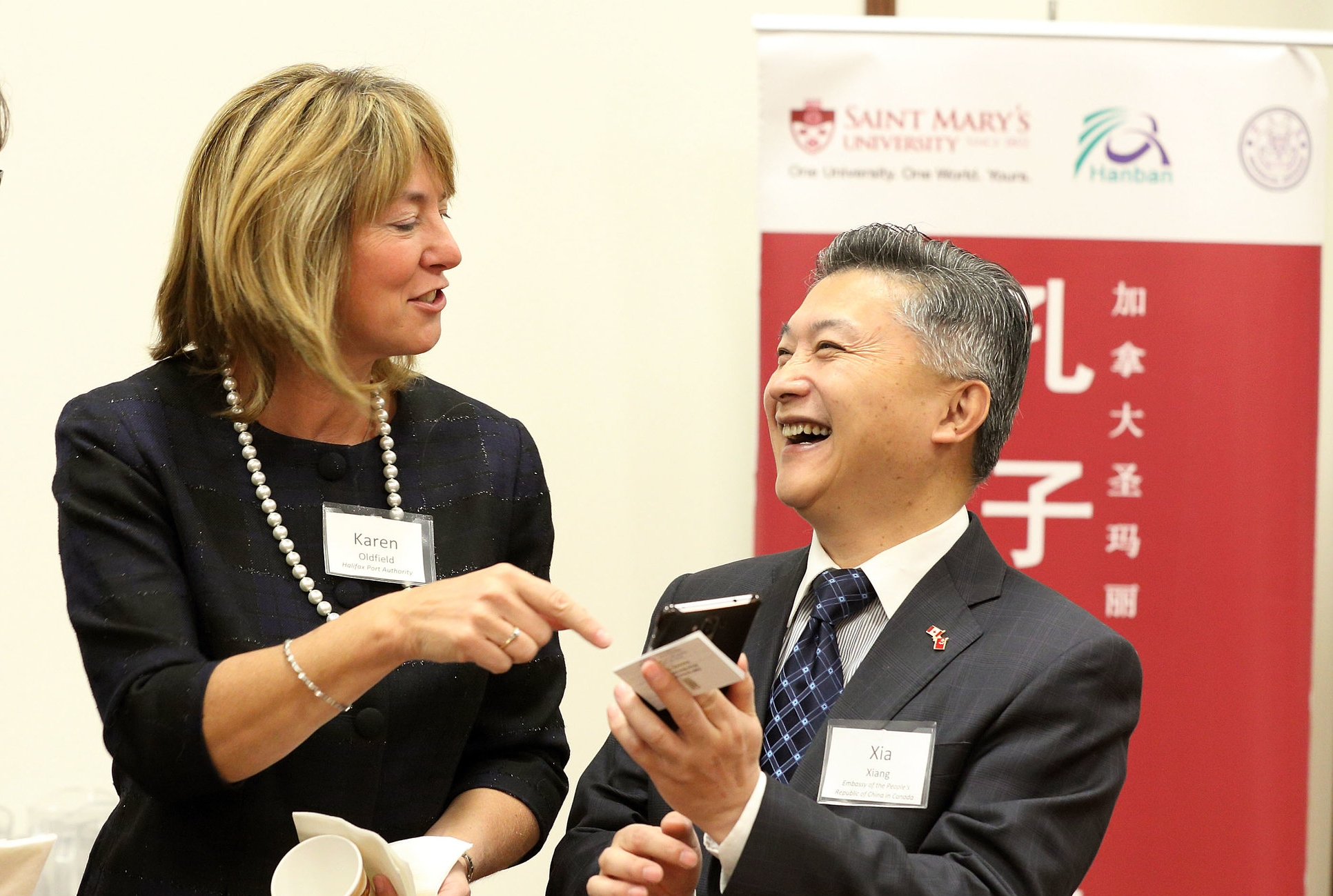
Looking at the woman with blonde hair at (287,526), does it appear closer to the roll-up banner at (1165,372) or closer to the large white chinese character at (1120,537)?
the roll-up banner at (1165,372)

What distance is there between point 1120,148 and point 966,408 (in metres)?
1.76

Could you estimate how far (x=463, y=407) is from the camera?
205cm

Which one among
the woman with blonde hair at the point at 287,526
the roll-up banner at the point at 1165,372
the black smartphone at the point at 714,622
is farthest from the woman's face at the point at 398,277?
the roll-up banner at the point at 1165,372

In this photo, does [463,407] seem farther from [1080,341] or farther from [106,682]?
[1080,341]

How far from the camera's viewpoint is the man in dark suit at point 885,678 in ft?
5.17

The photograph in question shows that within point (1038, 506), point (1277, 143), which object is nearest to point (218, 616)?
point (1038, 506)

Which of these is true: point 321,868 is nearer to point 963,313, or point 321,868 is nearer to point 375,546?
point 375,546

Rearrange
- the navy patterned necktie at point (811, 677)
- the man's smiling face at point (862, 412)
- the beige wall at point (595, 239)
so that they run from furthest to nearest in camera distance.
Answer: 1. the beige wall at point (595, 239)
2. the man's smiling face at point (862, 412)
3. the navy patterned necktie at point (811, 677)

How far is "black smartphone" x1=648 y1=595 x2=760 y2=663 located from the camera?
1390mm

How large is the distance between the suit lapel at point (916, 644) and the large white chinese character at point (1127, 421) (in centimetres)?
166

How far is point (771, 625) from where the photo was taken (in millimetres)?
2053

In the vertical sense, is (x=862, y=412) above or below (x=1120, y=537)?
above

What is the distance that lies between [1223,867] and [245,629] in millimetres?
2865

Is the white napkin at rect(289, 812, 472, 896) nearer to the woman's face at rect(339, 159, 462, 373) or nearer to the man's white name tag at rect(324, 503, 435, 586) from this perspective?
the man's white name tag at rect(324, 503, 435, 586)
